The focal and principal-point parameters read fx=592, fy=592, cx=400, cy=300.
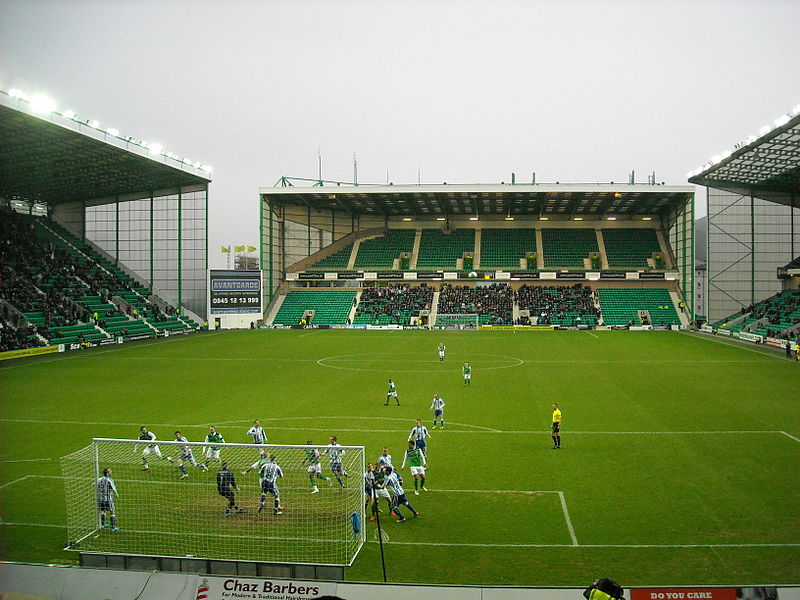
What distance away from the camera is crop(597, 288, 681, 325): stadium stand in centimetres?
6319

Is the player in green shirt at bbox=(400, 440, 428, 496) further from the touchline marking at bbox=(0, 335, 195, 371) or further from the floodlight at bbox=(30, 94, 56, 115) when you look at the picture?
the floodlight at bbox=(30, 94, 56, 115)

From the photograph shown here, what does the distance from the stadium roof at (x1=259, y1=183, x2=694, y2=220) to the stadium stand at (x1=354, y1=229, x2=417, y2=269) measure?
3028 mm

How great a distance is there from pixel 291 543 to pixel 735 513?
30.7 feet

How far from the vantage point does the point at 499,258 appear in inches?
2884

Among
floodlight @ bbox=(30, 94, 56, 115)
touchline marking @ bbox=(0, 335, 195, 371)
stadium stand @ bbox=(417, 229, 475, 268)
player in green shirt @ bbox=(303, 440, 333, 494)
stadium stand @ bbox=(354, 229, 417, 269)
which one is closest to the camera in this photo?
player in green shirt @ bbox=(303, 440, 333, 494)

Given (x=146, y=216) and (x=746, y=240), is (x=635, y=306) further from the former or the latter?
(x=146, y=216)

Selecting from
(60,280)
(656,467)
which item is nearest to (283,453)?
(656,467)

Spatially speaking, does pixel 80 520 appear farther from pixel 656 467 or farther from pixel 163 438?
pixel 656 467

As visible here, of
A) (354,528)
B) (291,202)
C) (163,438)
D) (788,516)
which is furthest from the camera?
(291,202)

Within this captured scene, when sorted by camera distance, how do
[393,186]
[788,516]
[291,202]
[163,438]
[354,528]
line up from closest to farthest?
[354,528], [788,516], [163,438], [393,186], [291,202]

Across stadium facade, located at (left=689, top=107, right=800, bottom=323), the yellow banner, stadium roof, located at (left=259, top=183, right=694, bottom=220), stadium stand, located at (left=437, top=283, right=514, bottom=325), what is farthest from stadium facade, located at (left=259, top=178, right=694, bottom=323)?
the yellow banner

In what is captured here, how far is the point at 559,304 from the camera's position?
66.7m

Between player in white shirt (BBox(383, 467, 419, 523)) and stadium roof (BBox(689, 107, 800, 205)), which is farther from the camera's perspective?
stadium roof (BBox(689, 107, 800, 205))

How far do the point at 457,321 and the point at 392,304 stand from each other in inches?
316
